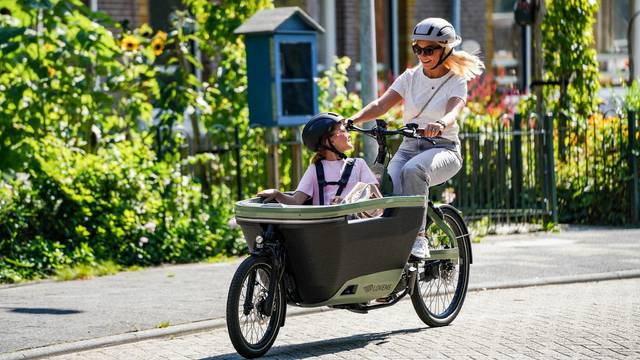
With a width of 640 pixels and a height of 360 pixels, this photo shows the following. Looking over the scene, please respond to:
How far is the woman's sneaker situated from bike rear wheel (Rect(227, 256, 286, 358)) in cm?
102

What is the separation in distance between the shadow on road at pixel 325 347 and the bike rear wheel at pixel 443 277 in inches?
9.4

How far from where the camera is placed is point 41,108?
11523 mm

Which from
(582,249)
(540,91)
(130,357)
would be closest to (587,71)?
(540,91)

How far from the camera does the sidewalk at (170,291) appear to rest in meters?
8.06

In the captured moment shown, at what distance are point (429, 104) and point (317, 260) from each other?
1.47 meters

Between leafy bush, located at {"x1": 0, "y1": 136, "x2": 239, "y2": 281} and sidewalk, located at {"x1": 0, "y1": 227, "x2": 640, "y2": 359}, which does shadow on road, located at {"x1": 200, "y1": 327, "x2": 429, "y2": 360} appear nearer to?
sidewalk, located at {"x1": 0, "y1": 227, "x2": 640, "y2": 359}

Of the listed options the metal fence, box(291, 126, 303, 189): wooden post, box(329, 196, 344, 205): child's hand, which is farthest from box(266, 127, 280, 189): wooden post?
box(329, 196, 344, 205): child's hand

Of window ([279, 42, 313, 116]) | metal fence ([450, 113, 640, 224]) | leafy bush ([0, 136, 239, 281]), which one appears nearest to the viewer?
leafy bush ([0, 136, 239, 281])

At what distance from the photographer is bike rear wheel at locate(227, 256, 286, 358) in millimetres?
6855

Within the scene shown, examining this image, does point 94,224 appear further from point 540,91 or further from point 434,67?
point 540,91

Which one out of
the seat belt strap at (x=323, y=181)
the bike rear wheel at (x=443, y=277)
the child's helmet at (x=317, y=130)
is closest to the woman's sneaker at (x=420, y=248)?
the bike rear wheel at (x=443, y=277)

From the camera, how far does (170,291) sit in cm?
977

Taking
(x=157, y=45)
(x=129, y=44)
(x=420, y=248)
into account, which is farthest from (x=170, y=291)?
(x=157, y=45)

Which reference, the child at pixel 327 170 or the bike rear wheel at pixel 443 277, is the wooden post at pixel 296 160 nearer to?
the bike rear wheel at pixel 443 277
